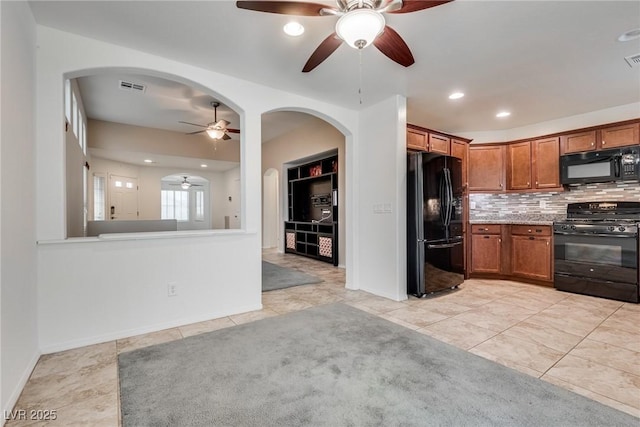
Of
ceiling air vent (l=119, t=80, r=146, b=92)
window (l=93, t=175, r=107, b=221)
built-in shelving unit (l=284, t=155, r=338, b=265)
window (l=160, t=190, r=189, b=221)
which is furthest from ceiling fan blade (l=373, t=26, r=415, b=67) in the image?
window (l=160, t=190, r=189, b=221)

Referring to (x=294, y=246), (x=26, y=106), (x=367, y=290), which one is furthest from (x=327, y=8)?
(x=294, y=246)

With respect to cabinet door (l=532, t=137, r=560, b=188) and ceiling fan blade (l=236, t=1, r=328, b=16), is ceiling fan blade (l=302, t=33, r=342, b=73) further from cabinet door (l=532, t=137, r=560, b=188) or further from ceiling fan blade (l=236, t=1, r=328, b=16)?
cabinet door (l=532, t=137, r=560, b=188)

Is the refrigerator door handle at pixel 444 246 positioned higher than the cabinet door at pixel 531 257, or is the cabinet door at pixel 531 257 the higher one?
the refrigerator door handle at pixel 444 246

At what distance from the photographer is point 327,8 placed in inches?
69.7

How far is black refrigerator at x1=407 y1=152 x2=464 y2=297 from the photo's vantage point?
3.79m

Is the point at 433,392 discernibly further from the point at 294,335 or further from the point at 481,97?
the point at 481,97

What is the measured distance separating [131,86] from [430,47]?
158 inches

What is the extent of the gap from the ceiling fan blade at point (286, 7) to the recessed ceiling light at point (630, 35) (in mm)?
2629

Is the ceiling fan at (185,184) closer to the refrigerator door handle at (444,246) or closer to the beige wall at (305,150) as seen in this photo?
the beige wall at (305,150)

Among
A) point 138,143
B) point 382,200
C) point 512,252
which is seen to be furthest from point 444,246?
point 138,143

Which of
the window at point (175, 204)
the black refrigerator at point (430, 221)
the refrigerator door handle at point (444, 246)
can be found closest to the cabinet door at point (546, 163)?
the black refrigerator at point (430, 221)

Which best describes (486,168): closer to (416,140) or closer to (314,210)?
(416,140)

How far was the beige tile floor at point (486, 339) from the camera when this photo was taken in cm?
179

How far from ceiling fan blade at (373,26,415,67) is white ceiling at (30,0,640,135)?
246 mm
